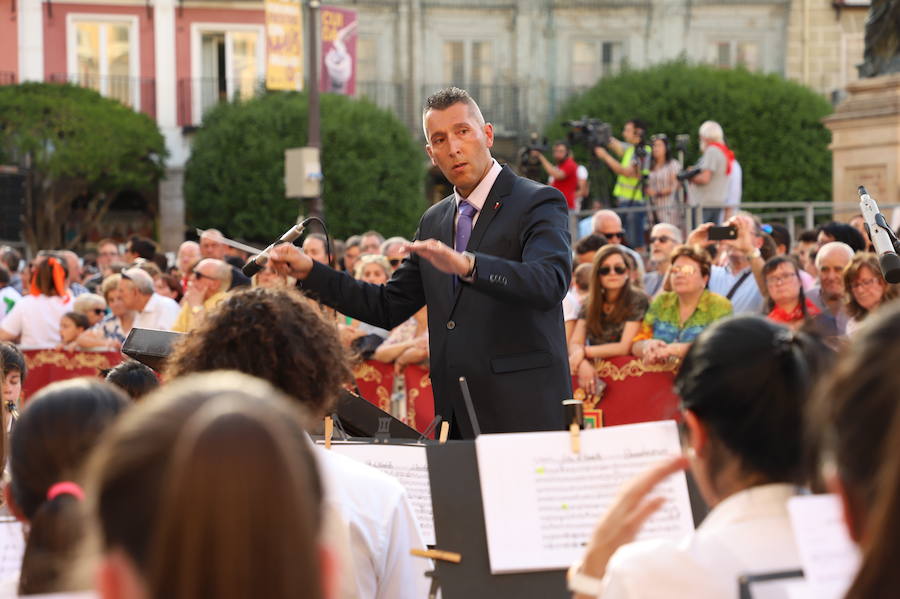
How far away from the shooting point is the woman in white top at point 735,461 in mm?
2266

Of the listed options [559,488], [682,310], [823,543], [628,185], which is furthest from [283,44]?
[823,543]

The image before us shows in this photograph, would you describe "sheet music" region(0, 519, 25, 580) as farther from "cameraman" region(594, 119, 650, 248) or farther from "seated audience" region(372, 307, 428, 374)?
"cameraman" region(594, 119, 650, 248)

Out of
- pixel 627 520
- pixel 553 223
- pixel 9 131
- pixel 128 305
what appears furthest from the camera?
pixel 9 131

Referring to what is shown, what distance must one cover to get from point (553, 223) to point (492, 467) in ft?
5.84

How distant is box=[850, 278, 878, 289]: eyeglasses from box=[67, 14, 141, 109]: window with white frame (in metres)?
26.5

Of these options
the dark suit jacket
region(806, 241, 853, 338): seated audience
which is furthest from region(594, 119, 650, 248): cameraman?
the dark suit jacket

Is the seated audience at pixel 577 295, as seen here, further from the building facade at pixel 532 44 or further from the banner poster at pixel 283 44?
the building facade at pixel 532 44

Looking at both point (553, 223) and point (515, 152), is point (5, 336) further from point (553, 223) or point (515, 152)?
point (515, 152)

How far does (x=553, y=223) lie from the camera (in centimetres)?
489

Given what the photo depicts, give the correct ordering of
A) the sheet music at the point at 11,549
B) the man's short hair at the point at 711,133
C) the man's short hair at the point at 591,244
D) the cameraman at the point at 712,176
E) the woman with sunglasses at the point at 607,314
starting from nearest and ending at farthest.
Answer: the sheet music at the point at 11,549
the woman with sunglasses at the point at 607,314
the man's short hair at the point at 591,244
the cameraman at the point at 712,176
the man's short hair at the point at 711,133

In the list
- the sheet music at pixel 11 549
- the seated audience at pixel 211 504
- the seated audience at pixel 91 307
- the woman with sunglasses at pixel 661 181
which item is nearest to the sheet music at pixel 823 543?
the seated audience at pixel 211 504

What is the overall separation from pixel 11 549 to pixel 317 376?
798 mm

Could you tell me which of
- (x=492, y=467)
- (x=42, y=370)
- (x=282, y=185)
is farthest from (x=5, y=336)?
(x=282, y=185)

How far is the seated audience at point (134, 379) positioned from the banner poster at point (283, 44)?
815 inches
